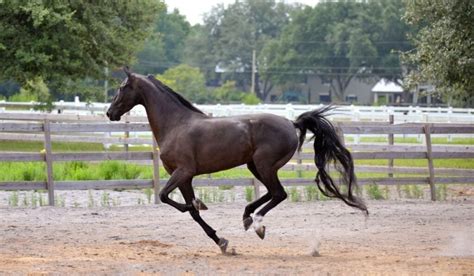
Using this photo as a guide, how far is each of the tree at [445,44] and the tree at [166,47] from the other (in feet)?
215

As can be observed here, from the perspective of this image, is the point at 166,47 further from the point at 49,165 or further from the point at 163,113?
the point at 163,113

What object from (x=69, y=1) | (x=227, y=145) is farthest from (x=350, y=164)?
(x=69, y=1)

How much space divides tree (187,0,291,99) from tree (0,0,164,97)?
196 ft

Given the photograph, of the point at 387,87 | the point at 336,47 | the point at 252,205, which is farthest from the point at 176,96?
the point at 387,87

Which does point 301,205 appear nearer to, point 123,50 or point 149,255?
point 149,255

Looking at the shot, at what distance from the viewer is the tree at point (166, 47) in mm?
93875

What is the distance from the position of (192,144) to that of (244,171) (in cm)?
1113

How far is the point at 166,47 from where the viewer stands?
106188 mm

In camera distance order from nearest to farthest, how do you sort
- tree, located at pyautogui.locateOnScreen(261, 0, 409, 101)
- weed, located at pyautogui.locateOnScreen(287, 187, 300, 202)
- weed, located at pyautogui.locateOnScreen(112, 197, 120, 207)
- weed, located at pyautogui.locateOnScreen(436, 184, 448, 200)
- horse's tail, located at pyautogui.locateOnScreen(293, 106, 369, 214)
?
1. horse's tail, located at pyautogui.locateOnScreen(293, 106, 369, 214)
2. weed, located at pyautogui.locateOnScreen(112, 197, 120, 207)
3. weed, located at pyautogui.locateOnScreen(287, 187, 300, 202)
4. weed, located at pyautogui.locateOnScreen(436, 184, 448, 200)
5. tree, located at pyautogui.locateOnScreen(261, 0, 409, 101)

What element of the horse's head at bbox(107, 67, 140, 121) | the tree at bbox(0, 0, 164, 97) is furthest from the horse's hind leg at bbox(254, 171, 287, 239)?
the tree at bbox(0, 0, 164, 97)

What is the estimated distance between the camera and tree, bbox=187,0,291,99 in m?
97.9

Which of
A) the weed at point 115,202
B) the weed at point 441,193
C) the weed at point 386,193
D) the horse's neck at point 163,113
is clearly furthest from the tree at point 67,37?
the horse's neck at point 163,113

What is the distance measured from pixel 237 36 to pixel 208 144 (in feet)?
297

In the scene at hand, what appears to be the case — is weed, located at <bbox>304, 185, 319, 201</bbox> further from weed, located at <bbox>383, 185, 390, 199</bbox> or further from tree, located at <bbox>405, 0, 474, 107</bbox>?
tree, located at <bbox>405, 0, 474, 107</bbox>
